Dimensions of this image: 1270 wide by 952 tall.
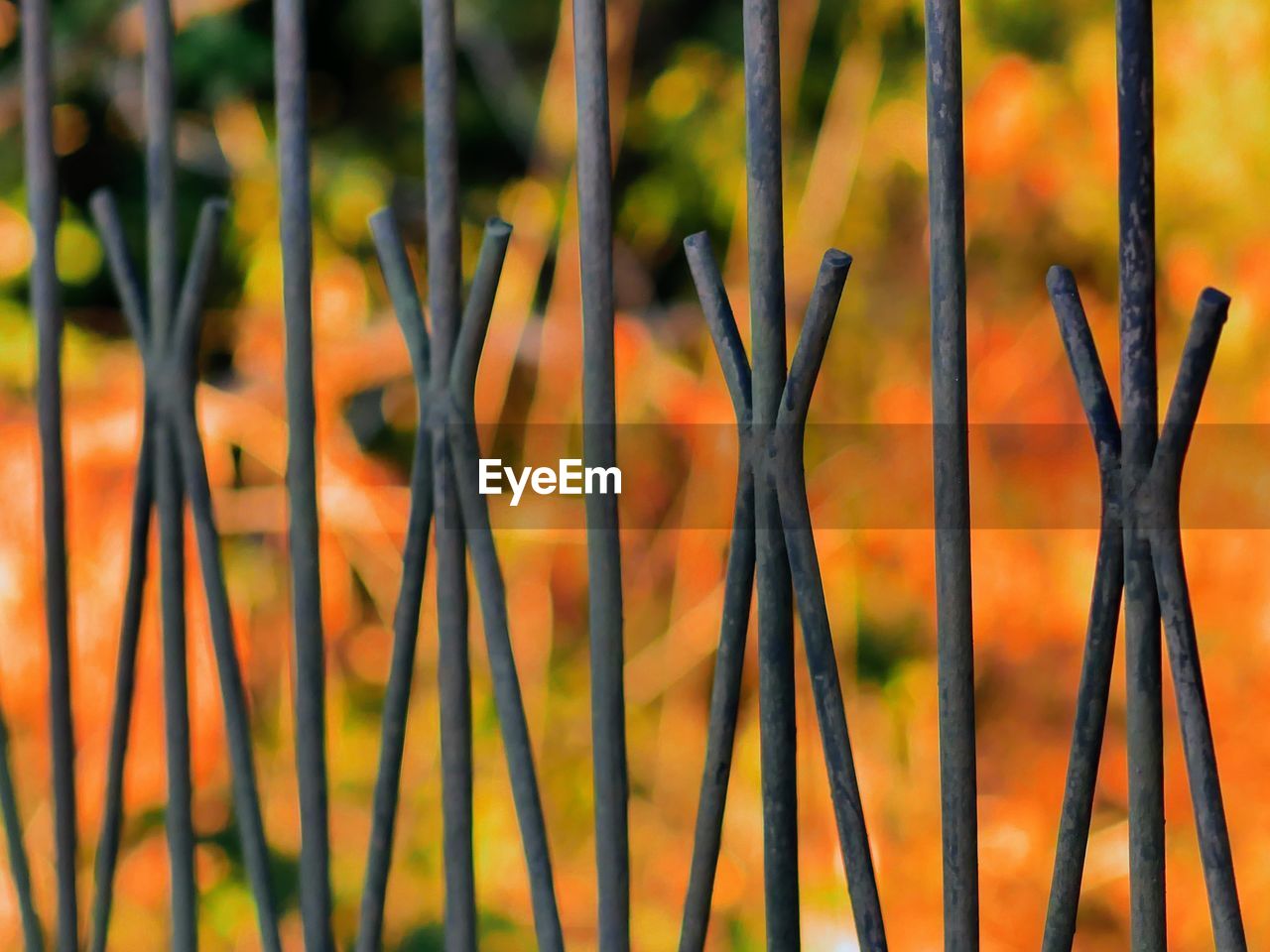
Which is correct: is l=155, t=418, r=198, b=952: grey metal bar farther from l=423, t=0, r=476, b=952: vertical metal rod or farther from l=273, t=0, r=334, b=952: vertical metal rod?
l=423, t=0, r=476, b=952: vertical metal rod

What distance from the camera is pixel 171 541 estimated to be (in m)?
0.86

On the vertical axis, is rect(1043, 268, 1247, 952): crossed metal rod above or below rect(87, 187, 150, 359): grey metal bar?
below

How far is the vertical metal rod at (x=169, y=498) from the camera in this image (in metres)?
0.86

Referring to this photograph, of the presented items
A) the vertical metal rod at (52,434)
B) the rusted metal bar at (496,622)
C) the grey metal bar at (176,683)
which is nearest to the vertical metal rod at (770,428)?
the rusted metal bar at (496,622)

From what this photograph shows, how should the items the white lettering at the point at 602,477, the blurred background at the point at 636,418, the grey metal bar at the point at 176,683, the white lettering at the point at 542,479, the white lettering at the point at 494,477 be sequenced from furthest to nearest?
the blurred background at the point at 636,418, the white lettering at the point at 542,479, the white lettering at the point at 494,477, the grey metal bar at the point at 176,683, the white lettering at the point at 602,477

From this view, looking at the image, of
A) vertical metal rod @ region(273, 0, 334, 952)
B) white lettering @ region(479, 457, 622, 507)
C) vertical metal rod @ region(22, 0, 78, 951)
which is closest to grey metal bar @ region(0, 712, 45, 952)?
vertical metal rod @ region(22, 0, 78, 951)

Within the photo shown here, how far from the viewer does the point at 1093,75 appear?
1.69 meters

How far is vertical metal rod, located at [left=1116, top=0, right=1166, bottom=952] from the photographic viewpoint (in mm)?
659

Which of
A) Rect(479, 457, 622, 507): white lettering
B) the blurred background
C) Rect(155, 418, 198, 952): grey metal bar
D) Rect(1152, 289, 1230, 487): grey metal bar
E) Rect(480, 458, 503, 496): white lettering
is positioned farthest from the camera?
the blurred background

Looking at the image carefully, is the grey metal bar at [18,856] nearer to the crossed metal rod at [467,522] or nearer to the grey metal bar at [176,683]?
the grey metal bar at [176,683]

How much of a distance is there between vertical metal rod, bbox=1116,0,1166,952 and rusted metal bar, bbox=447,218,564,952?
13.9 inches

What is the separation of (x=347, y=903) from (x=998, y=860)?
0.94 metres

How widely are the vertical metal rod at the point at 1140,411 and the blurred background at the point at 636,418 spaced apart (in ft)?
3.49

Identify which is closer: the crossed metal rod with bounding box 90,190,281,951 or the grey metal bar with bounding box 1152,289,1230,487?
the grey metal bar with bounding box 1152,289,1230,487
